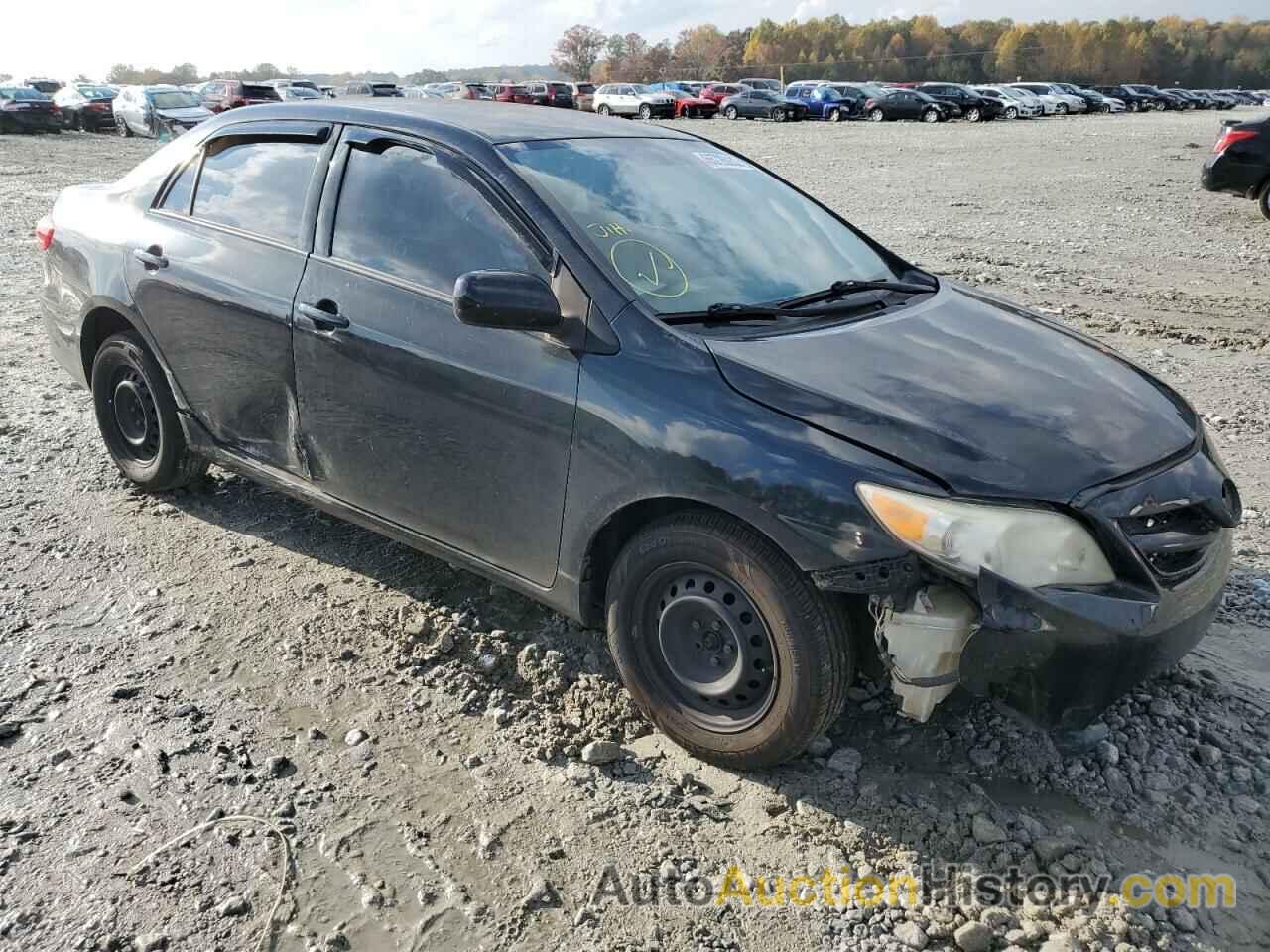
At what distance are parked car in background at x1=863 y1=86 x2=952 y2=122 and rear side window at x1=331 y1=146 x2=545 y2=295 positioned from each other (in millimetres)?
40516

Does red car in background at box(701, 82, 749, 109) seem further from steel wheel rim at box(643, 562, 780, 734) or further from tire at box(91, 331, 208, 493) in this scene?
steel wheel rim at box(643, 562, 780, 734)

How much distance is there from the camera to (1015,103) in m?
44.8

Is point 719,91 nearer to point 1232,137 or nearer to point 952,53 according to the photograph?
point 1232,137

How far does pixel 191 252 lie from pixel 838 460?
284 centimetres

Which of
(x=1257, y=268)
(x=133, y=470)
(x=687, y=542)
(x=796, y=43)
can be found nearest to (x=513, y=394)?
(x=687, y=542)

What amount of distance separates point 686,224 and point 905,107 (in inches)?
1604

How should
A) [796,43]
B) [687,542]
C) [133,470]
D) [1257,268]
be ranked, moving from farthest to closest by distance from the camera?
[796,43]
[1257,268]
[133,470]
[687,542]

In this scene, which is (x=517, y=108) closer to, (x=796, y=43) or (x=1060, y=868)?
(x=1060, y=868)

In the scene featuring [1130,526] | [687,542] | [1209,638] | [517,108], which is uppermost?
[517,108]

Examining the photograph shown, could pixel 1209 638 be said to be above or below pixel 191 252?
below

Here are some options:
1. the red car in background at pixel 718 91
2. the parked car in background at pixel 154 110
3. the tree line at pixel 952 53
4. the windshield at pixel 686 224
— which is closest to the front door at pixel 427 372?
the windshield at pixel 686 224

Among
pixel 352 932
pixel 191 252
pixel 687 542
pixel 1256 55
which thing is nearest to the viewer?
pixel 352 932

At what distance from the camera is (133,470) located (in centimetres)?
473

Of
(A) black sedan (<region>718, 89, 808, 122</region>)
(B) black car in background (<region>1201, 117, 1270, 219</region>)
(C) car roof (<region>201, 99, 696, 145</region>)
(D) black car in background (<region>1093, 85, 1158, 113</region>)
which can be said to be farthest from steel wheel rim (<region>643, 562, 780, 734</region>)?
(D) black car in background (<region>1093, 85, 1158, 113</region>)
